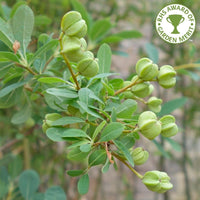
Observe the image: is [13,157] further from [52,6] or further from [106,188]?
[106,188]

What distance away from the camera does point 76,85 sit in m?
0.38

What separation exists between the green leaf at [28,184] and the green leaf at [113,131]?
363mm

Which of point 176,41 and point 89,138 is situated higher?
point 176,41

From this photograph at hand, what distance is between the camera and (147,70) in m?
0.38

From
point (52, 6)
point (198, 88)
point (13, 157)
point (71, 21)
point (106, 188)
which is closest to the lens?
point (71, 21)

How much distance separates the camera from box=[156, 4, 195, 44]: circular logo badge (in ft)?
1.71

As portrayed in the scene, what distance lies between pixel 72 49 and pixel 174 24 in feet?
0.81

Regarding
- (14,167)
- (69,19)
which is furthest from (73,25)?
(14,167)

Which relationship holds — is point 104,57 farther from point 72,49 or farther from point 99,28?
point 99,28

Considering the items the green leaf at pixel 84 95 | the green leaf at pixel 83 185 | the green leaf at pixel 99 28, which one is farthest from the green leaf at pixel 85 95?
the green leaf at pixel 99 28

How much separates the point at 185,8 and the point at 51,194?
0.43 metres

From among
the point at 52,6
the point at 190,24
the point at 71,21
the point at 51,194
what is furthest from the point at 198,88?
the point at 71,21

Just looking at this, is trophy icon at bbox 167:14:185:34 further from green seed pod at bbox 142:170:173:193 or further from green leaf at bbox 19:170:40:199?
green leaf at bbox 19:170:40:199

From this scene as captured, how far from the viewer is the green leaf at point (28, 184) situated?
65 cm
